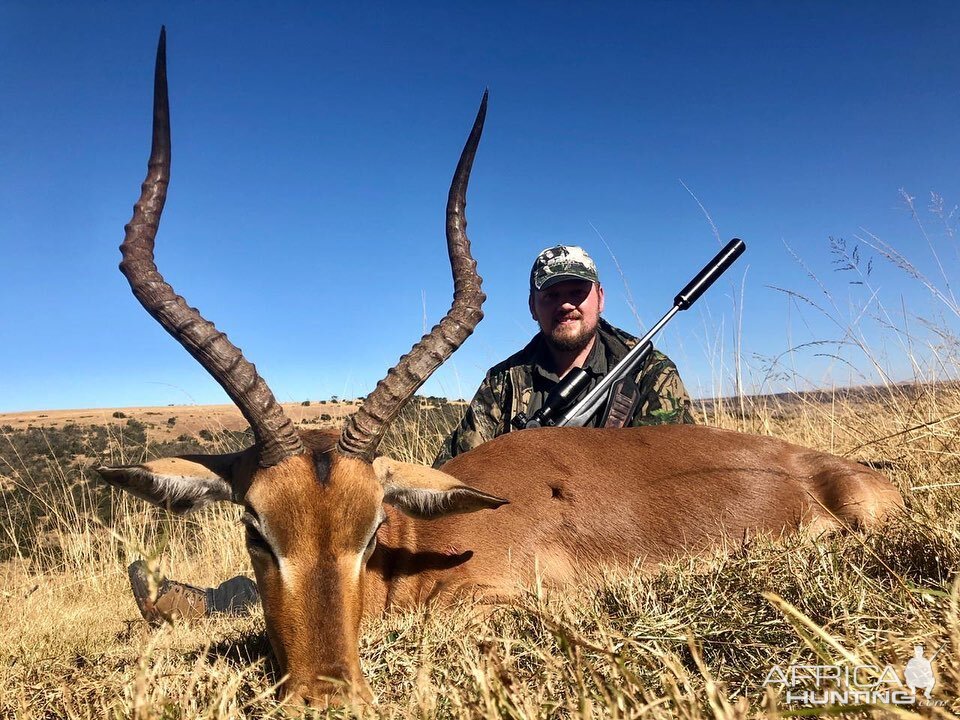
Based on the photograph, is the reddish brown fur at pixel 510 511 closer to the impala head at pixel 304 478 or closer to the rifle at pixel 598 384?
the impala head at pixel 304 478

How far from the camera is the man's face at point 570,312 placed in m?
7.12

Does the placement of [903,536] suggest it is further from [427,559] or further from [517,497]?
[427,559]

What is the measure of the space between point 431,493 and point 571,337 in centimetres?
382

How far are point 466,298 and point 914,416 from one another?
4.53 m

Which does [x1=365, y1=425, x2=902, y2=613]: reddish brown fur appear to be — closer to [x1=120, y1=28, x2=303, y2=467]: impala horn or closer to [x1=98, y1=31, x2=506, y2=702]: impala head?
[x1=98, y1=31, x2=506, y2=702]: impala head

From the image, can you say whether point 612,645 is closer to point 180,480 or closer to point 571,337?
point 180,480

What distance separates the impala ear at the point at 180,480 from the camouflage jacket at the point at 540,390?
3.09m

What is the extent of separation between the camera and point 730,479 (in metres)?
4.68

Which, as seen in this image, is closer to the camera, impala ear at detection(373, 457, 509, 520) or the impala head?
the impala head

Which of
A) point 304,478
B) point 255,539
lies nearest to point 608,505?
point 304,478

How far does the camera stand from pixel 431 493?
365 cm

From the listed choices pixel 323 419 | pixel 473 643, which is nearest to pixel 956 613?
pixel 473 643

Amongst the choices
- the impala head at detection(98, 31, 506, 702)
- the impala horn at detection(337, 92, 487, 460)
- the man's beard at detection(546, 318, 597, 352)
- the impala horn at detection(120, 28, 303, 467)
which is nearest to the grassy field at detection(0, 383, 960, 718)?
the impala head at detection(98, 31, 506, 702)

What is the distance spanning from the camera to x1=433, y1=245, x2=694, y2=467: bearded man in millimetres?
6785
